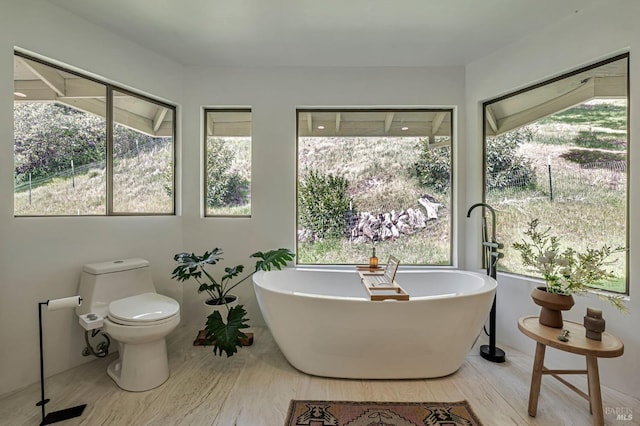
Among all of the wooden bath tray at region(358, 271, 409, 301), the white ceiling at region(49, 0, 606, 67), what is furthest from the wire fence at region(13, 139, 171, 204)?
the wooden bath tray at region(358, 271, 409, 301)

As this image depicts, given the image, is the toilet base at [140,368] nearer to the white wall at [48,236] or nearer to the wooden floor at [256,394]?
the wooden floor at [256,394]

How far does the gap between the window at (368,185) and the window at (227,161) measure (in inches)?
21.9

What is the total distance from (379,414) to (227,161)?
2492 millimetres

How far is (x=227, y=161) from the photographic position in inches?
114

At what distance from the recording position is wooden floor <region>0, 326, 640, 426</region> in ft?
5.25

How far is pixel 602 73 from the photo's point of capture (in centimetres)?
198

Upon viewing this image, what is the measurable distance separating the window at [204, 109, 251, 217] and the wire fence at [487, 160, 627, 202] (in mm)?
2449

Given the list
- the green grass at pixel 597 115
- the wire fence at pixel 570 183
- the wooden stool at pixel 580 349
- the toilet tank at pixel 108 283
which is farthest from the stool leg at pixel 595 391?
the toilet tank at pixel 108 283

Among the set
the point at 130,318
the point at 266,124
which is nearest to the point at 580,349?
the point at 130,318

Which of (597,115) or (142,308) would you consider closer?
(142,308)

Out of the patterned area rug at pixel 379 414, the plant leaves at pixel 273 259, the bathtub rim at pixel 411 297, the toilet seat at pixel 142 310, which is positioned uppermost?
the plant leaves at pixel 273 259

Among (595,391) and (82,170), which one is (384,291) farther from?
(82,170)

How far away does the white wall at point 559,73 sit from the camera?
1780mm

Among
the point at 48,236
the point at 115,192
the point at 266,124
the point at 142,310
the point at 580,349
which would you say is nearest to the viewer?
the point at 580,349
